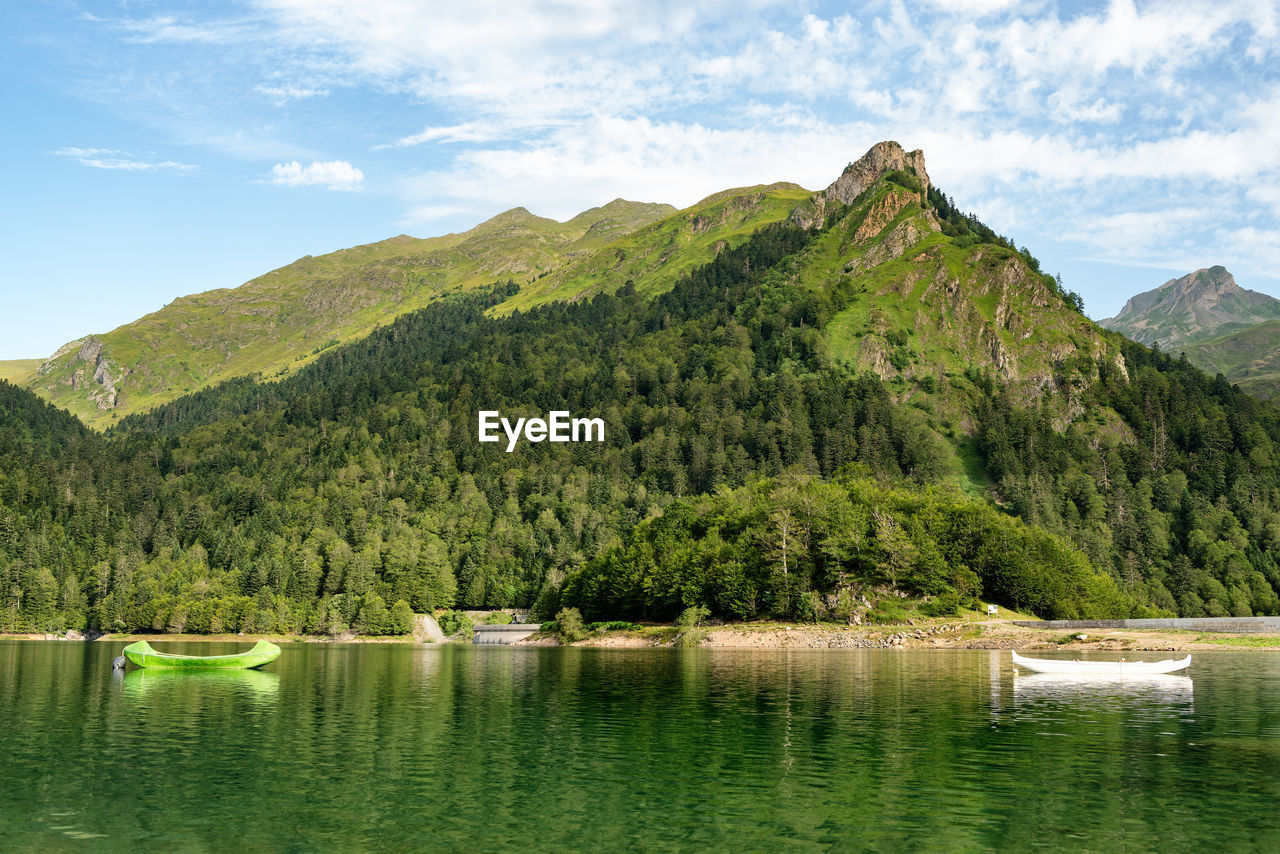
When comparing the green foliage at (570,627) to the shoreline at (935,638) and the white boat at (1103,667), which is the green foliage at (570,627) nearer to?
the shoreline at (935,638)

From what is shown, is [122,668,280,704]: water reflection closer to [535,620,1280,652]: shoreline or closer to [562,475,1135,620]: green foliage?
[535,620,1280,652]: shoreline

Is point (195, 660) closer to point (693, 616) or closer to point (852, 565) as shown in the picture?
point (693, 616)

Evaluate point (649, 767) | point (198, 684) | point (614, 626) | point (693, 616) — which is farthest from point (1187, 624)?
point (198, 684)

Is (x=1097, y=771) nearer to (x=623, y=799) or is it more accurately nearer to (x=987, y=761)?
(x=987, y=761)

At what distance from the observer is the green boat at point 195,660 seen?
388 ft

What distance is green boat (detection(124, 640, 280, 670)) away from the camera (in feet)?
388

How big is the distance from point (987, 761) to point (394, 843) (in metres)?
30.6

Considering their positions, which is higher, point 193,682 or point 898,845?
point 898,845

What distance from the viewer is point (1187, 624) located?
500ft

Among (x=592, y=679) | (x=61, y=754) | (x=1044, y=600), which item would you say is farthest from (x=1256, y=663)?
(x=61, y=754)

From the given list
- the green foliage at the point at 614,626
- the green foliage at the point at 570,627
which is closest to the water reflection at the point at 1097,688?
the green foliage at the point at 614,626

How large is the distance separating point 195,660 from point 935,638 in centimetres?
11624

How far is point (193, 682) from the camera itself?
335ft

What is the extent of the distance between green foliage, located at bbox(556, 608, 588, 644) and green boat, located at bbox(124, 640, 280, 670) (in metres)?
81.5
